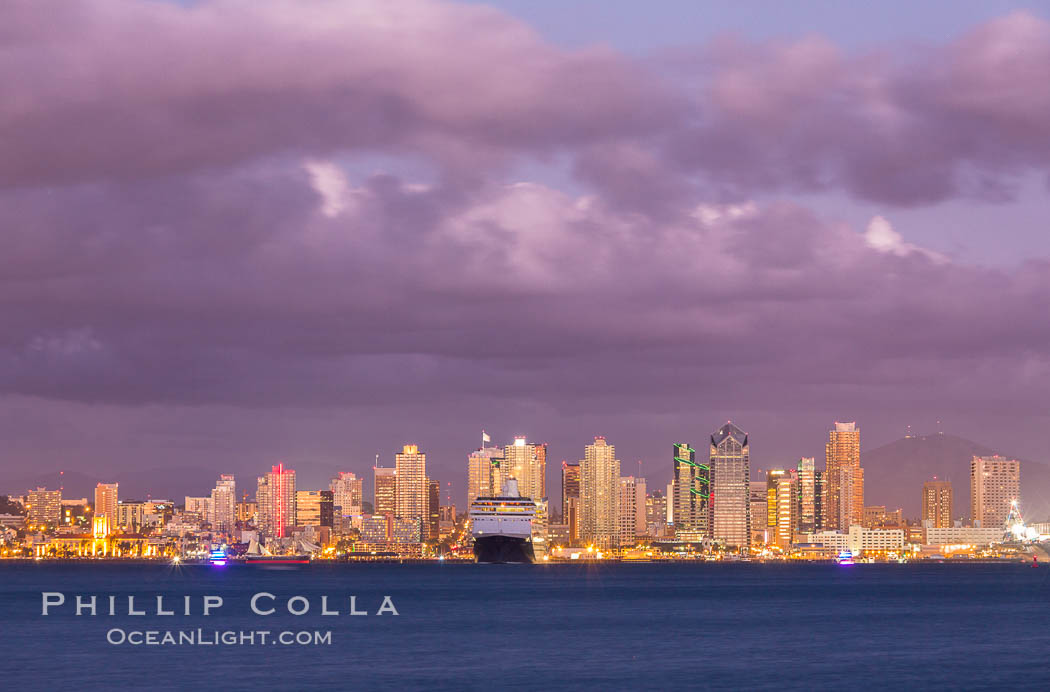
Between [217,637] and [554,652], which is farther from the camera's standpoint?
[217,637]

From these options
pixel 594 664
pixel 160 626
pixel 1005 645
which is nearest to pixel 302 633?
pixel 160 626

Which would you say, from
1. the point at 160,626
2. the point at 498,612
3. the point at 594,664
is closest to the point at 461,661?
the point at 594,664

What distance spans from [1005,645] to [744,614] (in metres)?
50.0

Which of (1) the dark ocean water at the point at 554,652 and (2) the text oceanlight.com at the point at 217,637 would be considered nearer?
(1) the dark ocean water at the point at 554,652

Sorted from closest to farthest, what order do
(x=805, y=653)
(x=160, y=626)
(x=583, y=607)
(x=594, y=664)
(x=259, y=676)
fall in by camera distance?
1. (x=259, y=676)
2. (x=594, y=664)
3. (x=805, y=653)
4. (x=160, y=626)
5. (x=583, y=607)

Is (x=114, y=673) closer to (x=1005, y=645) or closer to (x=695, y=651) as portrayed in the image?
(x=695, y=651)

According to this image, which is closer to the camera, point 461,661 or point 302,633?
point 461,661

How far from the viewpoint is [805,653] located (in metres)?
116

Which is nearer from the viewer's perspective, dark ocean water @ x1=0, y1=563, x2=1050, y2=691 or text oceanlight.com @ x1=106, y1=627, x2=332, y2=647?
dark ocean water @ x1=0, y1=563, x2=1050, y2=691

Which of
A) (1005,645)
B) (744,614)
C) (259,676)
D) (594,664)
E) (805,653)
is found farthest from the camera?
(744,614)

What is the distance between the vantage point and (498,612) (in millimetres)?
173125

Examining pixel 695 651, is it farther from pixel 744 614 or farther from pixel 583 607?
pixel 583 607

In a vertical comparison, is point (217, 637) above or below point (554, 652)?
above

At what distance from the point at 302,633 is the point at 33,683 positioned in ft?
123
